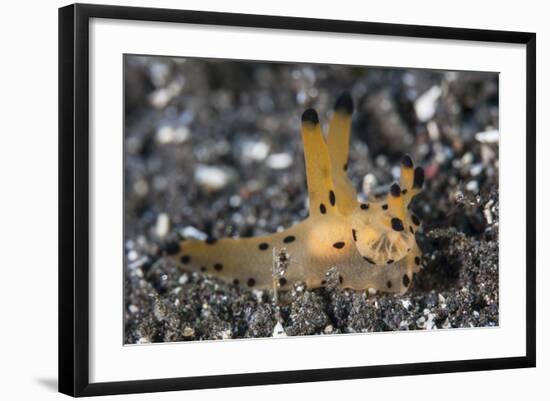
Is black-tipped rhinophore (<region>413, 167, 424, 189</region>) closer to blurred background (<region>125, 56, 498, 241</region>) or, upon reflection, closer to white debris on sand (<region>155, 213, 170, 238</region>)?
blurred background (<region>125, 56, 498, 241</region>)

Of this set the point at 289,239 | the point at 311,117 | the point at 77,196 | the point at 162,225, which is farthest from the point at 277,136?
the point at 77,196

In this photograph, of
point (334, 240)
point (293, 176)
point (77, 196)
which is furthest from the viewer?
point (293, 176)

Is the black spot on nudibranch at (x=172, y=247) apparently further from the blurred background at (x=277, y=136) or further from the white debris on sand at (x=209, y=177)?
the white debris on sand at (x=209, y=177)

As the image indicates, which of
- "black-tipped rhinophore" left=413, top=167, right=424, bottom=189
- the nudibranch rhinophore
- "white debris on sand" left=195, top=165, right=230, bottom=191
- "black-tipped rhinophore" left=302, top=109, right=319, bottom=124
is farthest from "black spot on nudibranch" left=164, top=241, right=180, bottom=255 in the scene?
"black-tipped rhinophore" left=413, top=167, right=424, bottom=189

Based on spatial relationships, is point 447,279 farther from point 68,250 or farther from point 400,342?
Result: point 68,250

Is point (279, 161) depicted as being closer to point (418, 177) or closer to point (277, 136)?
point (277, 136)
